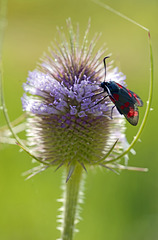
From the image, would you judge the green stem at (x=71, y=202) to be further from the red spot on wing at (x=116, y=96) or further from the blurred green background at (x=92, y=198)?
the red spot on wing at (x=116, y=96)

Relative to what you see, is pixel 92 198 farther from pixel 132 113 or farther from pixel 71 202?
pixel 132 113

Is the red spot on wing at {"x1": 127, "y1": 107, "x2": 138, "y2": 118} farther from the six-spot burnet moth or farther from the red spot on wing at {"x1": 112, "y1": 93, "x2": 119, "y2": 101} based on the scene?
the red spot on wing at {"x1": 112, "y1": 93, "x2": 119, "y2": 101}

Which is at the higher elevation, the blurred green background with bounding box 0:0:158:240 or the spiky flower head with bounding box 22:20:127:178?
the spiky flower head with bounding box 22:20:127:178

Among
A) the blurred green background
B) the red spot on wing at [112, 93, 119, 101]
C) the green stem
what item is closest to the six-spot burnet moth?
the red spot on wing at [112, 93, 119, 101]

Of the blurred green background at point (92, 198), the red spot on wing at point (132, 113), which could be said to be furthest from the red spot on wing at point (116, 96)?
the blurred green background at point (92, 198)

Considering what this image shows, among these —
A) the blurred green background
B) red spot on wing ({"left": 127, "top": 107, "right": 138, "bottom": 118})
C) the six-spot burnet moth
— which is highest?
the six-spot burnet moth

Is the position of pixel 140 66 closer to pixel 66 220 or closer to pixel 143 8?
pixel 143 8

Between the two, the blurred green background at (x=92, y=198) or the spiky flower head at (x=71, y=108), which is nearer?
the spiky flower head at (x=71, y=108)
